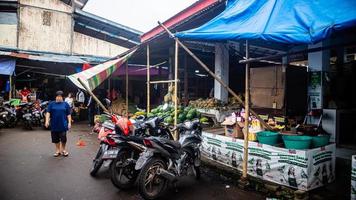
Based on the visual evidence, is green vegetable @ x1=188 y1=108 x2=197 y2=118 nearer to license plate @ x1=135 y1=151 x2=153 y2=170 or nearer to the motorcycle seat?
the motorcycle seat

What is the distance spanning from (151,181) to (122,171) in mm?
797

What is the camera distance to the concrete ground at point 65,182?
4836 mm

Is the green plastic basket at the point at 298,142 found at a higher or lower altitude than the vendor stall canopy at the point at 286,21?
lower

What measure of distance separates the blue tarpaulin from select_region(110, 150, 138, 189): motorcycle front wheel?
460 inches

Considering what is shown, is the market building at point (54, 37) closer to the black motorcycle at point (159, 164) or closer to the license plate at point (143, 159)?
the black motorcycle at point (159, 164)

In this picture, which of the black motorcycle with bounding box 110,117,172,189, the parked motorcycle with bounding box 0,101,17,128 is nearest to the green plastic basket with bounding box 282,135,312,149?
the black motorcycle with bounding box 110,117,172,189

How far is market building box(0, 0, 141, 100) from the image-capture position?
17.8 m

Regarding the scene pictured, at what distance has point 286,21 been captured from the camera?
4.30 meters

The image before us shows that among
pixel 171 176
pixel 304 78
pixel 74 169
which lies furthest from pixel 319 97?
pixel 74 169

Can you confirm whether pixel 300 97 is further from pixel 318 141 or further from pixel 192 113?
pixel 192 113

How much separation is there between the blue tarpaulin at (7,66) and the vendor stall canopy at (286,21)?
1223 cm

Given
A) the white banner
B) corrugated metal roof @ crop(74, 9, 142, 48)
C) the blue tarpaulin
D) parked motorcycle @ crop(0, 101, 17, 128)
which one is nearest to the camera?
the white banner

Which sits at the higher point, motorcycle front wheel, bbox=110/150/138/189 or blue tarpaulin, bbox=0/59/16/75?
blue tarpaulin, bbox=0/59/16/75

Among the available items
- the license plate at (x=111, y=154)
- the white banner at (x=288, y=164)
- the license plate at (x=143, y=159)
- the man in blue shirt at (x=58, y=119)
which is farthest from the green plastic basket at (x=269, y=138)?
the man in blue shirt at (x=58, y=119)
